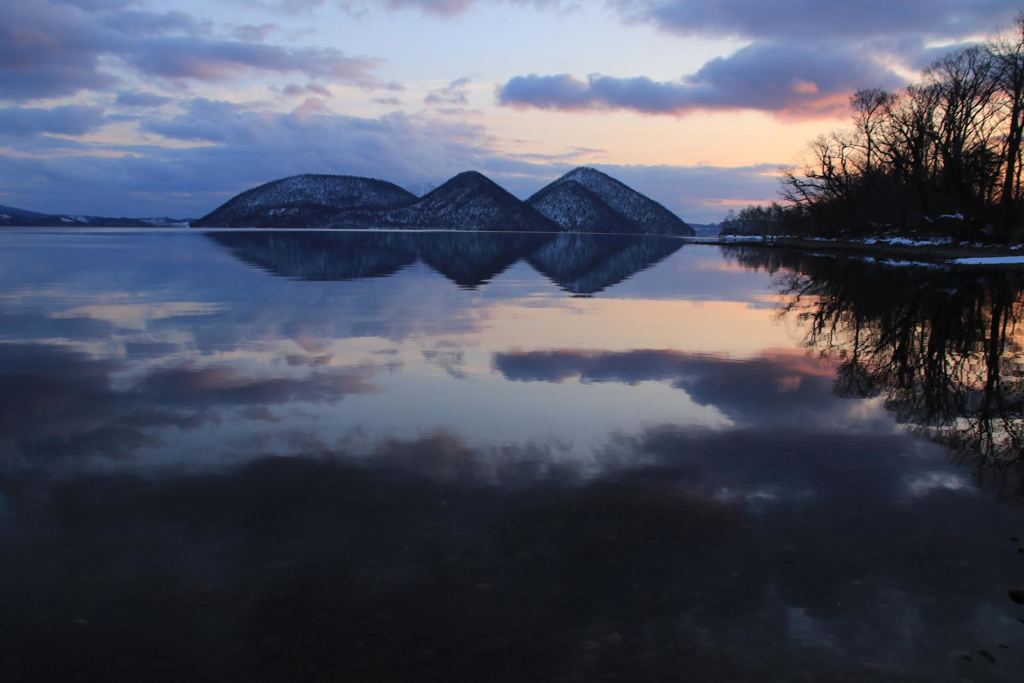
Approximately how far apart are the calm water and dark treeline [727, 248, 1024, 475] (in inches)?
5.3

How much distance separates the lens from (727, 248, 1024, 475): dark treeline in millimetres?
12242

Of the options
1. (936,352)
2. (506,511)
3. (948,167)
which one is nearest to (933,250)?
(948,167)

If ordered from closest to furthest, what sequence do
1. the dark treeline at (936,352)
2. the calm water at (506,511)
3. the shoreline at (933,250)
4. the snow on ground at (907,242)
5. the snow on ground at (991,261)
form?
the calm water at (506,511) < the dark treeline at (936,352) < the snow on ground at (991,261) < the shoreline at (933,250) < the snow on ground at (907,242)

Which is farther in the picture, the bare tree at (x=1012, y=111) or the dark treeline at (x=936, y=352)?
the bare tree at (x=1012, y=111)

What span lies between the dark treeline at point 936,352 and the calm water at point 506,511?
13 centimetres

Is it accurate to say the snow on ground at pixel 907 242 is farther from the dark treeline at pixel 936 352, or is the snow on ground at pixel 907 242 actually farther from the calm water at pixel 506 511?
the calm water at pixel 506 511

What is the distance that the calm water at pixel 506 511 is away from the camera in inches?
220

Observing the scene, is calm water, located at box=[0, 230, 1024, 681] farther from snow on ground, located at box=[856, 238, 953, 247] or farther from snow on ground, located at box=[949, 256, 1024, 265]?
snow on ground, located at box=[856, 238, 953, 247]

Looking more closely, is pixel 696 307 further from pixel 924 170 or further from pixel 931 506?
pixel 924 170

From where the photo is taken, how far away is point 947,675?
17.5 ft

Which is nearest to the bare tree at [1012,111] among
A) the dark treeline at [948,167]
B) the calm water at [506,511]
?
the dark treeline at [948,167]

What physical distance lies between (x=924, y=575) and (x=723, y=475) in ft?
9.74

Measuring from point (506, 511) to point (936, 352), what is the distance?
15.2 metres

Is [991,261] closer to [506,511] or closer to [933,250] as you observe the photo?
[933,250]
